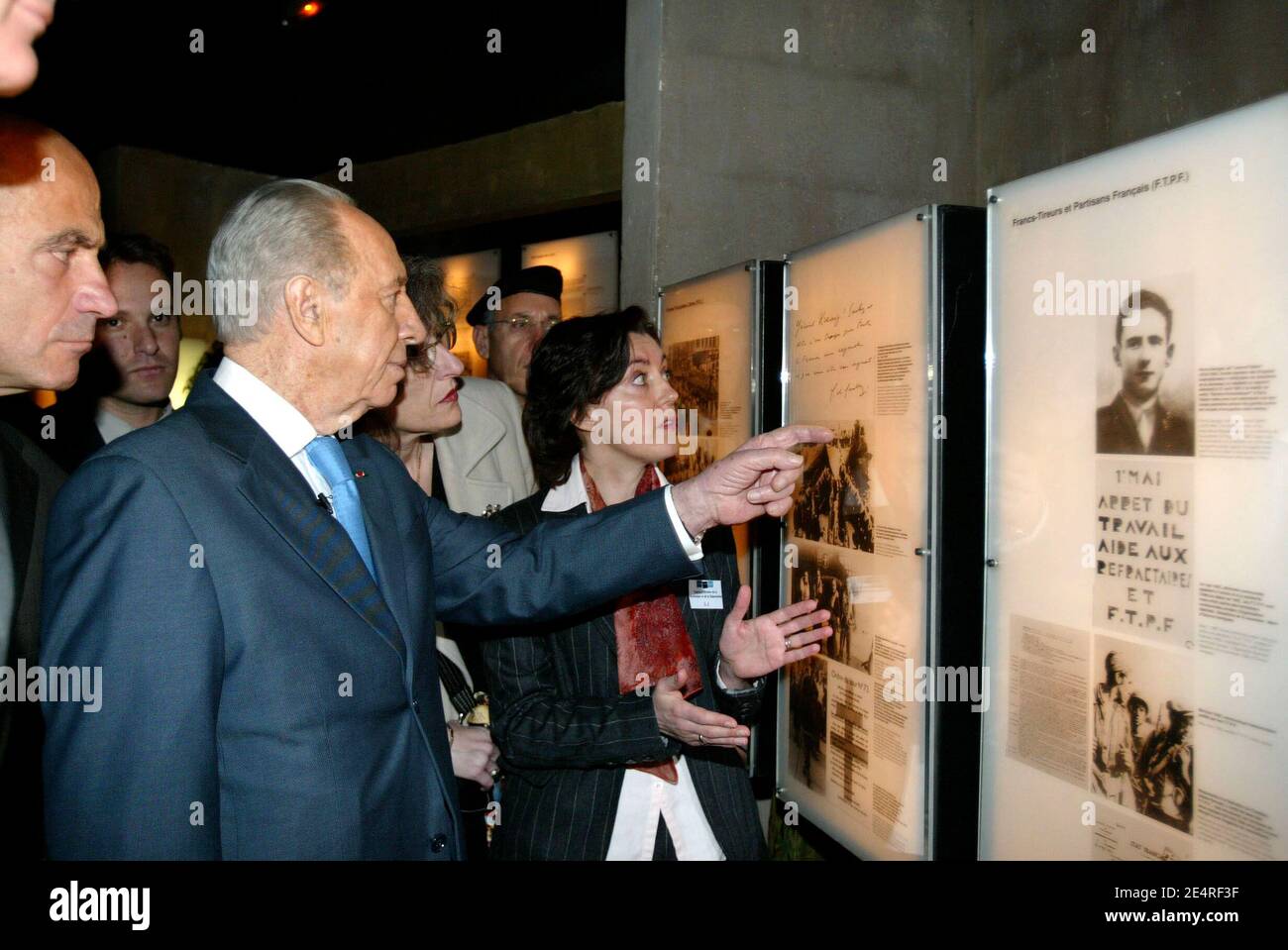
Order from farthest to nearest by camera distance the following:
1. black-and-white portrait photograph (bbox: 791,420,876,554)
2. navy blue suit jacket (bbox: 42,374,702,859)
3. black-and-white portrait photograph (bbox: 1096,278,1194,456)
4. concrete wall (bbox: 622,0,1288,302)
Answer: concrete wall (bbox: 622,0,1288,302) → black-and-white portrait photograph (bbox: 791,420,876,554) → black-and-white portrait photograph (bbox: 1096,278,1194,456) → navy blue suit jacket (bbox: 42,374,702,859)

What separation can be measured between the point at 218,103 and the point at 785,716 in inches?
288

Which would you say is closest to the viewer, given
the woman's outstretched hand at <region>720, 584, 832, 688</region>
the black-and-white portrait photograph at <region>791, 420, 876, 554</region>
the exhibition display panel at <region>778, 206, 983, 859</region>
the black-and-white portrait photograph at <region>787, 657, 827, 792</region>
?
the exhibition display panel at <region>778, 206, 983, 859</region>

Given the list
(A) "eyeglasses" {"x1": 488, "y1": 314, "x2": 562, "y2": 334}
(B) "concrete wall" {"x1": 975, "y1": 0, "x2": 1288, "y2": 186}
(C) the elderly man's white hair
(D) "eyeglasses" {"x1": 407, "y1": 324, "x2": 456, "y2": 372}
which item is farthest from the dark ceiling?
(C) the elderly man's white hair

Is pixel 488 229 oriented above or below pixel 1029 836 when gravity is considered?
above

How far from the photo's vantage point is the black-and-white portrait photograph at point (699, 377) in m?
3.34

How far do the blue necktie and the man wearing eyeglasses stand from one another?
2.97 m

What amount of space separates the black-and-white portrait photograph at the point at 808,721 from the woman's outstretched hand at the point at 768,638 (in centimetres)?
48

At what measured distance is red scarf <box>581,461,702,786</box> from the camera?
2.35m

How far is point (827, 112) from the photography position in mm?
4203

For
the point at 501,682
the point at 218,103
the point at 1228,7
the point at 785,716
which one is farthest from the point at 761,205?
the point at 218,103

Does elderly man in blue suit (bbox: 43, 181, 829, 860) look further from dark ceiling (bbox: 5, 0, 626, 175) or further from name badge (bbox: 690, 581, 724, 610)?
dark ceiling (bbox: 5, 0, 626, 175)

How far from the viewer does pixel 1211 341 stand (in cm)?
143

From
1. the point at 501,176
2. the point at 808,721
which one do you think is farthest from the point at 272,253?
the point at 501,176

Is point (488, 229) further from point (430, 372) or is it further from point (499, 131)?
point (430, 372)
